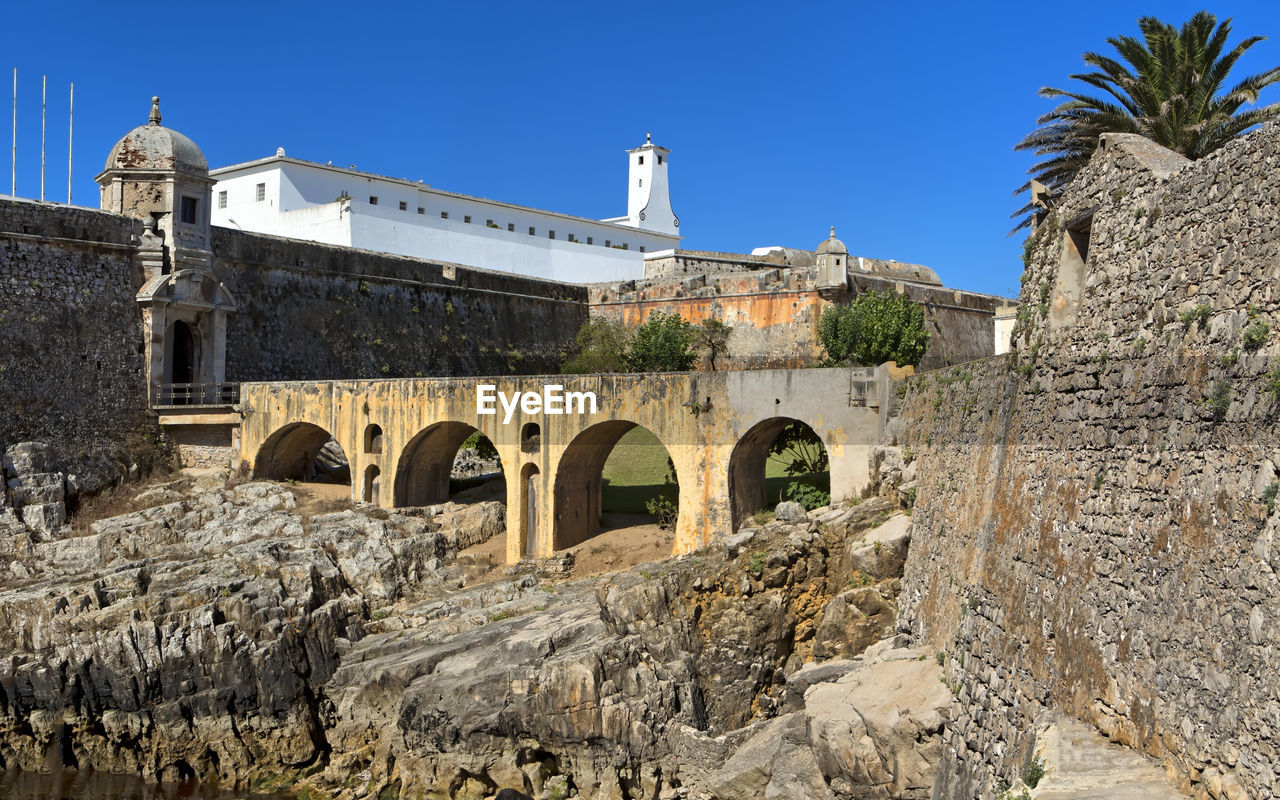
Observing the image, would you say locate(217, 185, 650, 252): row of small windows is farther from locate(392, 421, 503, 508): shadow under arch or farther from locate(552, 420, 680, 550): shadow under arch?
locate(552, 420, 680, 550): shadow under arch

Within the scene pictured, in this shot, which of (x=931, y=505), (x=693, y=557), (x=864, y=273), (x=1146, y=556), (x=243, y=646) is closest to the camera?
(x=1146, y=556)

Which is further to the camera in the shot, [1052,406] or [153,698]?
[153,698]

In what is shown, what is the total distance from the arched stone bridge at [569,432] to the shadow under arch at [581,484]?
0.11 ft

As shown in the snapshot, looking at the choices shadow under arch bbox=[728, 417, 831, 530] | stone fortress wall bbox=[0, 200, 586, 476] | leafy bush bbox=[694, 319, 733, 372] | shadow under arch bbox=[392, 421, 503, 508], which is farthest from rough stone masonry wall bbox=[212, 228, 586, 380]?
shadow under arch bbox=[728, 417, 831, 530]

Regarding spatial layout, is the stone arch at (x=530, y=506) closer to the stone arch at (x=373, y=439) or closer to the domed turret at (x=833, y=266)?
the stone arch at (x=373, y=439)

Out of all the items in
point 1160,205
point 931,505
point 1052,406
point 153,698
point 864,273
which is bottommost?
point 153,698

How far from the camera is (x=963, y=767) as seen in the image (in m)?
10.2

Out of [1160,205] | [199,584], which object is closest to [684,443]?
[199,584]

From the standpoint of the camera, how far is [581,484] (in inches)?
961

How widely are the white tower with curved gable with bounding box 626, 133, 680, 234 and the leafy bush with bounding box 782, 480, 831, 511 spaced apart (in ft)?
109

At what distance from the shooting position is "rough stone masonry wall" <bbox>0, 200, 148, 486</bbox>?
26.6m

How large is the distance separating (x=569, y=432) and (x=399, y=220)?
20195 mm

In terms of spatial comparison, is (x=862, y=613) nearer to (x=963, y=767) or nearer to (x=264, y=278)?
(x=963, y=767)

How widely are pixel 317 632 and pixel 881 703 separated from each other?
11887 mm
